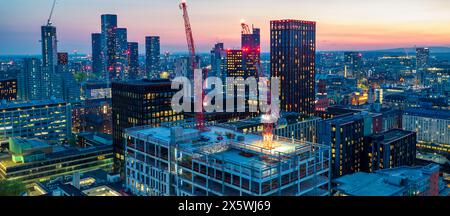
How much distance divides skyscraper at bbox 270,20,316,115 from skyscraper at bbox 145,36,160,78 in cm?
4716

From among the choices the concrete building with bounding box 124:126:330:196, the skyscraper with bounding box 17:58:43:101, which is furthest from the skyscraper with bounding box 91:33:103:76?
the concrete building with bounding box 124:126:330:196

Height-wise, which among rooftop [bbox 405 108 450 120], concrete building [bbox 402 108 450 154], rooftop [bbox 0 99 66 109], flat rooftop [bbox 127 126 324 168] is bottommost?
concrete building [bbox 402 108 450 154]

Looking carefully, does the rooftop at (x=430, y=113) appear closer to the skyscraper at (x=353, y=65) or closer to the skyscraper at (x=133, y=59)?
the skyscraper at (x=353, y=65)

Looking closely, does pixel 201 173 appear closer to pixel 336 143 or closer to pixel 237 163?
pixel 237 163

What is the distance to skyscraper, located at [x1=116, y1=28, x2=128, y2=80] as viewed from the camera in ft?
251

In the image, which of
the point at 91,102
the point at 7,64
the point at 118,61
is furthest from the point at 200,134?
the point at 118,61

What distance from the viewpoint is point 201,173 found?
11227 mm

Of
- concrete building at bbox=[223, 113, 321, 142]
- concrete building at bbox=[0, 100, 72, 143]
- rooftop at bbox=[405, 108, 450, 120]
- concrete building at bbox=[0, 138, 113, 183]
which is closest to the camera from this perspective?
concrete building at bbox=[0, 138, 113, 183]

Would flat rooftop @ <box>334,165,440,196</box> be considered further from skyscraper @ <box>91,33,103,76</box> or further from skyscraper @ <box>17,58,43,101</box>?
skyscraper @ <box>91,33,103,76</box>

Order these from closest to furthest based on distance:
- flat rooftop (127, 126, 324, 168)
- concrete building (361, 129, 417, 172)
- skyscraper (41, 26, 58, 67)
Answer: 1. flat rooftop (127, 126, 324, 168)
2. concrete building (361, 129, 417, 172)
3. skyscraper (41, 26, 58, 67)

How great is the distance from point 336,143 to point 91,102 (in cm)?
2873

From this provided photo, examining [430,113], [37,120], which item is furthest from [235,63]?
[37,120]

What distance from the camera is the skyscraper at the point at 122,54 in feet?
251

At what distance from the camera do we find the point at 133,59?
269ft
